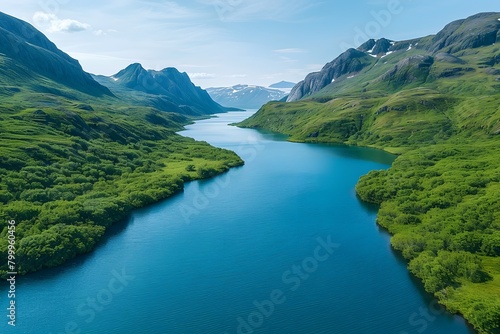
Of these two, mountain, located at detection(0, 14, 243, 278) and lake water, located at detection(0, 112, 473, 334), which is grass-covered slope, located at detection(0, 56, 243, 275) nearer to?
mountain, located at detection(0, 14, 243, 278)

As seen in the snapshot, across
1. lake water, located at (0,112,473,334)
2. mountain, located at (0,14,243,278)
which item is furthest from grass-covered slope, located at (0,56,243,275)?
lake water, located at (0,112,473,334)

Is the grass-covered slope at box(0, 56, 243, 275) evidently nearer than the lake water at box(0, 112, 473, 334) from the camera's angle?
No

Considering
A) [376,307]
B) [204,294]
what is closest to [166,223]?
[204,294]

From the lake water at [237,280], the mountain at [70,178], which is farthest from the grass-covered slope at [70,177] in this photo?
the lake water at [237,280]

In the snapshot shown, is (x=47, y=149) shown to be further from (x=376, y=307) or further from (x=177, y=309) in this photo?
(x=376, y=307)

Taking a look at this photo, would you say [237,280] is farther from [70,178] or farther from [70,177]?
[70,177]

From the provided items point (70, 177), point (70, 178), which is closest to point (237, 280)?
point (70, 178)
